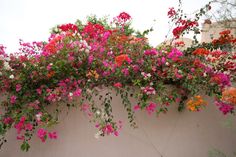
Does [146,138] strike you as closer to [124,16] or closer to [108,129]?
[108,129]

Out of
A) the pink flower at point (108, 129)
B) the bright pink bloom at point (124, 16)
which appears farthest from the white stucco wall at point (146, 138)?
the bright pink bloom at point (124, 16)

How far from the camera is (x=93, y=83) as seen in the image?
12.2 feet

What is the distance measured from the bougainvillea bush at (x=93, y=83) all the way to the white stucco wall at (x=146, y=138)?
0.51 ft

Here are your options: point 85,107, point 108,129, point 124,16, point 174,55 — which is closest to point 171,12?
point 124,16

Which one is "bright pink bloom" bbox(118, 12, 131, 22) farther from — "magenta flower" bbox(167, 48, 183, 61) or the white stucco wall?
the white stucco wall

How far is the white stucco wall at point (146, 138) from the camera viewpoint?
383cm

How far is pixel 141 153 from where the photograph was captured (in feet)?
13.1

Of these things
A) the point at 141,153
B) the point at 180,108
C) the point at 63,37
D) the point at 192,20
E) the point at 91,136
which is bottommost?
the point at 141,153

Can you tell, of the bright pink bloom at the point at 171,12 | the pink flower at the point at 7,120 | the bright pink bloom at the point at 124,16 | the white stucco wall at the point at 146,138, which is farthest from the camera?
the bright pink bloom at the point at 171,12

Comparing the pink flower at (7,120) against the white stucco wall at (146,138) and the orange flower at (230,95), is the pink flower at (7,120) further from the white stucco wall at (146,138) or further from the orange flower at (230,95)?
the orange flower at (230,95)

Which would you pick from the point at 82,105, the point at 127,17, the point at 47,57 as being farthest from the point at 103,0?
the point at 82,105

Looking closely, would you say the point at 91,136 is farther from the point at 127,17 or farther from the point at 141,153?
the point at 127,17

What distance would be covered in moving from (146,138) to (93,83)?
44.9 inches

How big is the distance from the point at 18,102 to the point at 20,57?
643 millimetres
